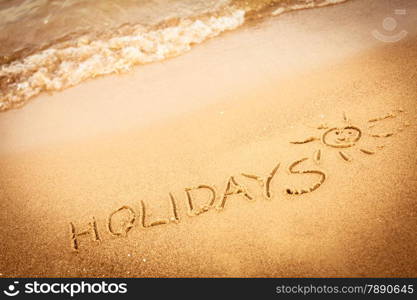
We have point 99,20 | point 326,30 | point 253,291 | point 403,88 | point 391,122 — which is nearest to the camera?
point 253,291

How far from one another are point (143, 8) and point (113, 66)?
154 cm

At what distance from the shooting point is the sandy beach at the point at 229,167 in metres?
1.88

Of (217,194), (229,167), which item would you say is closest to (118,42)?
(229,167)

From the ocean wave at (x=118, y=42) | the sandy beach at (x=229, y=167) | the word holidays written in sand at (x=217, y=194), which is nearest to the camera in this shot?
the sandy beach at (x=229, y=167)

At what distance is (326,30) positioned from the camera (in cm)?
338

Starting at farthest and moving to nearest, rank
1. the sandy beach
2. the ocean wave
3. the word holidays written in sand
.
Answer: the ocean wave → the word holidays written in sand → the sandy beach

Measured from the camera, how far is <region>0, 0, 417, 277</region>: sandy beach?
1.88 m

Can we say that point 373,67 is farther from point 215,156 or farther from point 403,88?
point 215,156

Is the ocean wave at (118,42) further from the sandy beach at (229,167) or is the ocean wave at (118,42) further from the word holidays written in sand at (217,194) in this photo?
the word holidays written in sand at (217,194)

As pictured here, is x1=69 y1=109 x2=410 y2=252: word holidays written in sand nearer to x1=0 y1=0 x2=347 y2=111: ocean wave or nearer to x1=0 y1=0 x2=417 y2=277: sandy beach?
x1=0 y1=0 x2=417 y2=277: sandy beach

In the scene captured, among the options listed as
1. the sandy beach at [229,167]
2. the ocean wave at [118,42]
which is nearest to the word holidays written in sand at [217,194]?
the sandy beach at [229,167]

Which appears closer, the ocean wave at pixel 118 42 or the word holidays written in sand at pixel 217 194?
the word holidays written in sand at pixel 217 194

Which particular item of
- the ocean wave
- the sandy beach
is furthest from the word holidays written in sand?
the ocean wave

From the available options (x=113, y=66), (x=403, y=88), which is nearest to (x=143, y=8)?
(x=113, y=66)
